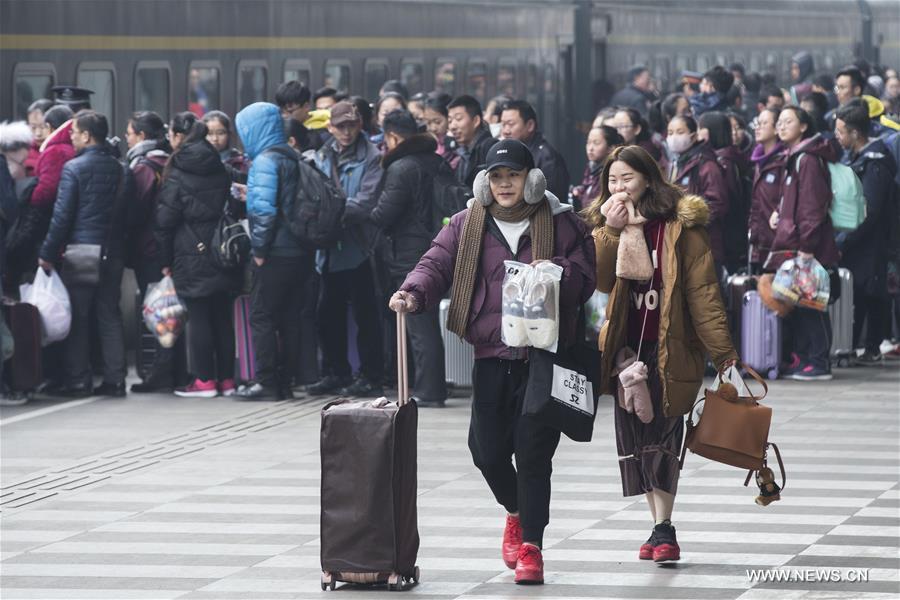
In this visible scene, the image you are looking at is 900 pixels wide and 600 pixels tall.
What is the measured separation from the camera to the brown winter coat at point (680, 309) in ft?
29.1

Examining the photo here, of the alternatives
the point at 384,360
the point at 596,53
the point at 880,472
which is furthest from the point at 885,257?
the point at 596,53

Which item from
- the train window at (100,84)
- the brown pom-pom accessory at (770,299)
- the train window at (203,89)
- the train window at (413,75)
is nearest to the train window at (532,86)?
the train window at (413,75)

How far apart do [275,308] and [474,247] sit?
580 centimetres

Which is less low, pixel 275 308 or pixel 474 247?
pixel 474 247

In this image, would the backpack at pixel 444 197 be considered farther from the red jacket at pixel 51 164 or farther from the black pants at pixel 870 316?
the black pants at pixel 870 316

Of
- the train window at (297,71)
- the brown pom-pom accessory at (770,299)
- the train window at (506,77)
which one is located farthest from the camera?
the train window at (506,77)

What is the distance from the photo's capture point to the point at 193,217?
571 inches

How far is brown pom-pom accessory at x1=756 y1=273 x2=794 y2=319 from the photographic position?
15.1 meters

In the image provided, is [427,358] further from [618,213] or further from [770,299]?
[618,213]

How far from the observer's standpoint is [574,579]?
8750 mm

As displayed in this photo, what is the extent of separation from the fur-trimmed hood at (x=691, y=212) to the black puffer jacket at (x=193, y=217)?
6.04 m

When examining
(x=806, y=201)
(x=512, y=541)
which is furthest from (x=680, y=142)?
(x=512, y=541)

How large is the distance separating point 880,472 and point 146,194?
18.8 ft

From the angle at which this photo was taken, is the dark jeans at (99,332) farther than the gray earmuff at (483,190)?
Yes
